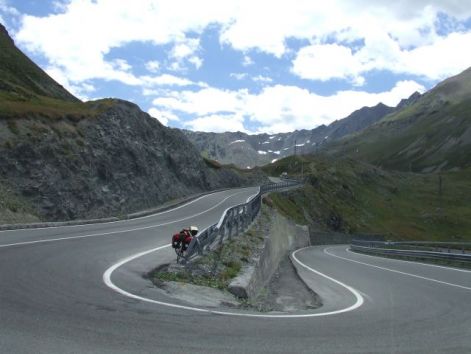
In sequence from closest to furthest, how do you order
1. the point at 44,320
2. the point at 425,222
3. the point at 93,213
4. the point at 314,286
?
the point at 44,320, the point at 314,286, the point at 93,213, the point at 425,222

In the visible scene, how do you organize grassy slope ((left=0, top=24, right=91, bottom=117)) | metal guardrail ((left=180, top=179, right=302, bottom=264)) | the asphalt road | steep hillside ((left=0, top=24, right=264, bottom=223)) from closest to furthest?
the asphalt road, metal guardrail ((left=180, top=179, right=302, bottom=264)), steep hillside ((left=0, top=24, right=264, bottom=223)), grassy slope ((left=0, top=24, right=91, bottom=117))

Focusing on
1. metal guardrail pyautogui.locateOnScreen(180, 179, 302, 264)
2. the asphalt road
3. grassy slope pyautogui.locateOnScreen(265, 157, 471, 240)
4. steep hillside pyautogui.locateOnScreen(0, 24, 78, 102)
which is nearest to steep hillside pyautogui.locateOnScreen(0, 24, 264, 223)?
metal guardrail pyautogui.locateOnScreen(180, 179, 302, 264)

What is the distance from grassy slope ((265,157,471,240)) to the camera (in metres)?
83.1

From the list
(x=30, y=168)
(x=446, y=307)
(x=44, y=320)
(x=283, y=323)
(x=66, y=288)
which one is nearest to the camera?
(x=44, y=320)

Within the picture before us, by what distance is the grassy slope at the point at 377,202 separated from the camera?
273 ft

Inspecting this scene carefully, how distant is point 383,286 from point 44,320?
1266cm

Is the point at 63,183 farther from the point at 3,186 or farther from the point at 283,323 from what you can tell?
the point at 283,323

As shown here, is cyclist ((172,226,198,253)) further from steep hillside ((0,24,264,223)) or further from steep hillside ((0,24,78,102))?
steep hillside ((0,24,78,102))

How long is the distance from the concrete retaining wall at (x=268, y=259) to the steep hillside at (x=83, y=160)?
498 inches

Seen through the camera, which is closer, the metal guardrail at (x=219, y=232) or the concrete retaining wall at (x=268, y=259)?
the concrete retaining wall at (x=268, y=259)

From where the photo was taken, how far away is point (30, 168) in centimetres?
3338

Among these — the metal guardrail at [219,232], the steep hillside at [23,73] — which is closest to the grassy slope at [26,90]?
the steep hillside at [23,73]

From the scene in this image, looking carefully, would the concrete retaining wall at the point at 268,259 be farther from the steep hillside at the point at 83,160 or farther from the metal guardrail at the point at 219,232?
the steep hillside at the point at 83,160

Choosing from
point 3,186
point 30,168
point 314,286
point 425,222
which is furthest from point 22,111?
point 425,222
